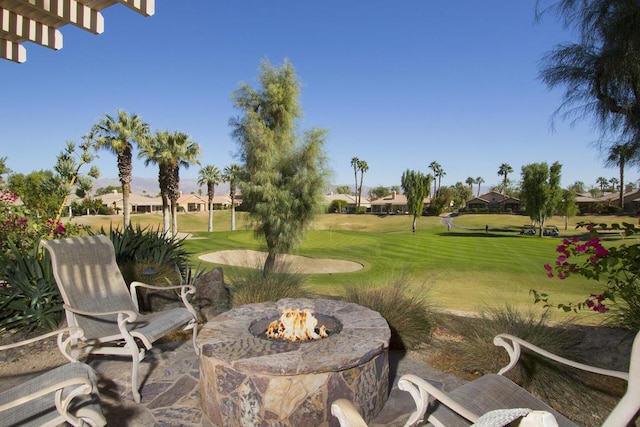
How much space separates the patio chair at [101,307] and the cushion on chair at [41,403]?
81 cm

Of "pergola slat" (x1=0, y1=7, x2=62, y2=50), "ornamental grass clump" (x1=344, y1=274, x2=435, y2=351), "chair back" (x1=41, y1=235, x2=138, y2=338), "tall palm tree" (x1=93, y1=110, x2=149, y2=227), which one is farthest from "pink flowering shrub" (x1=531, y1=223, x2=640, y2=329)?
"tall palm tree" (x1=93, y1=110, x2=149, y2=227)

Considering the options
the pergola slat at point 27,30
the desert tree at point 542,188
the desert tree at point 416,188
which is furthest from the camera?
the desert tree at point 416,188

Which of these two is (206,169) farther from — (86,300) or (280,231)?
(86,300)

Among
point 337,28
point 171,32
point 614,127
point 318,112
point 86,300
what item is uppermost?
point 337,28

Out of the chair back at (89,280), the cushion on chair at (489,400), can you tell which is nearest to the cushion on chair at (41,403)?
the chair back at (89,280)

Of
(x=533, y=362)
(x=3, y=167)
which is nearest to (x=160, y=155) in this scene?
(x=3, y=167)

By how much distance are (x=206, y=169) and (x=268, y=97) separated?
29.6m

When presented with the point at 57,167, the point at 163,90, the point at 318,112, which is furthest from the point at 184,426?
the point at 57,167

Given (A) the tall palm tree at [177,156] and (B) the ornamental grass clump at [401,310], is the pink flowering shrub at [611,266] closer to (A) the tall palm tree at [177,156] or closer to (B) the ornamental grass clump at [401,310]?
(B) the ornamental grass clump at [401,310]

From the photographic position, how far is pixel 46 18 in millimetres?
2816

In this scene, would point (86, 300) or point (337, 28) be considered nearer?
point (86, 300)

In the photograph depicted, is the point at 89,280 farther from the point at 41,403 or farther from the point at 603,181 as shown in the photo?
the point at 603,181

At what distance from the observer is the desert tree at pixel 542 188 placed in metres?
28.0

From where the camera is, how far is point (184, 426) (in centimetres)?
243
